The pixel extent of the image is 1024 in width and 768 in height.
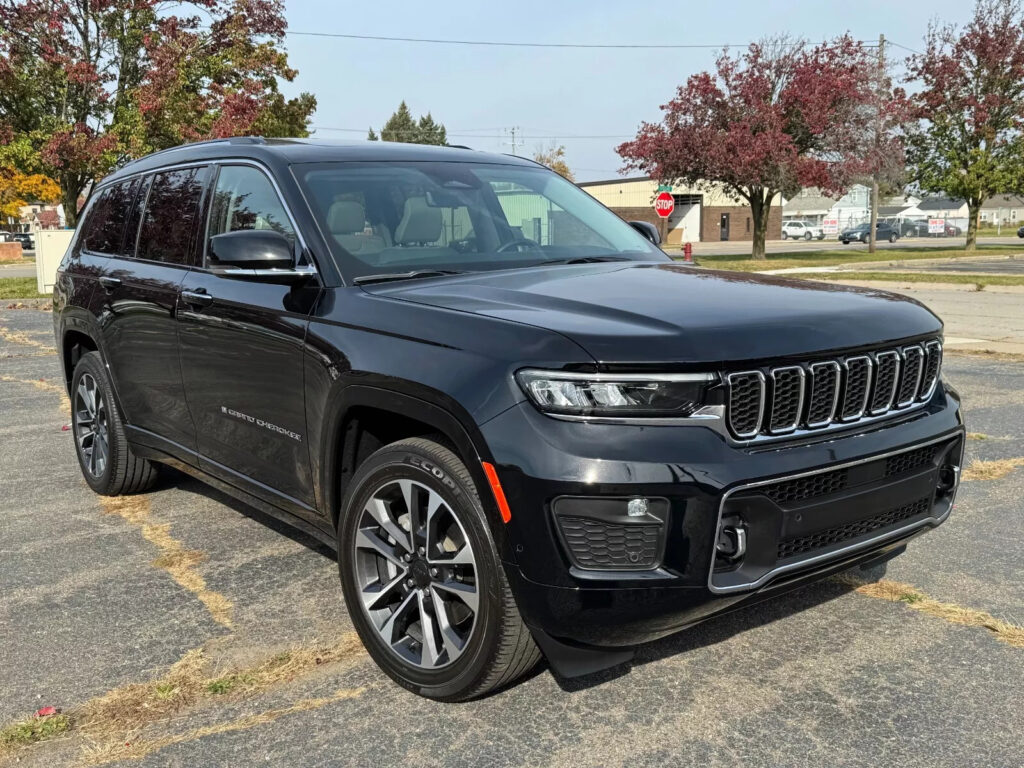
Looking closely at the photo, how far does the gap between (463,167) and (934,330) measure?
215 centimetres

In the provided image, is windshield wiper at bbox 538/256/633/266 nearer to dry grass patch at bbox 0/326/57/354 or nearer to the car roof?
the car roof

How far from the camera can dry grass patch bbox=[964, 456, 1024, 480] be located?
5574 millimetres

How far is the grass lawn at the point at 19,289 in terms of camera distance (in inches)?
840

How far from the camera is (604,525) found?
257 cm

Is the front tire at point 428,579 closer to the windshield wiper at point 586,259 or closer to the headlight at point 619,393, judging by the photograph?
the headlight at point 619,393

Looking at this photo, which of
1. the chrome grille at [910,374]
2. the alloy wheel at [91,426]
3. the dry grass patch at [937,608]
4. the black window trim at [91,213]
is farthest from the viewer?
the alloy wheel at [91,426]

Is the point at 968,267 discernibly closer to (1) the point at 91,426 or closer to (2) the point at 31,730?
(1) the point at 91,426

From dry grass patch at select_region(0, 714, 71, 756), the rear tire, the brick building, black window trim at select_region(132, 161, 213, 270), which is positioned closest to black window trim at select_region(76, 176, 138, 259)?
black window trim at select_region(132, 161, 213, 270)

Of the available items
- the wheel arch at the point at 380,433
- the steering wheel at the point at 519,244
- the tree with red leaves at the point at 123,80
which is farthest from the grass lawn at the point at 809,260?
the wheel arch at the point at 380,433

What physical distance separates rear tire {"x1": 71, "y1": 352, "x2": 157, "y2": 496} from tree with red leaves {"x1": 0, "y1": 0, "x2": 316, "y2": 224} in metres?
17.4

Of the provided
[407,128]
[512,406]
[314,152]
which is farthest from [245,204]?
[407,128]

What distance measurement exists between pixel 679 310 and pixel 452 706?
56.6 inches

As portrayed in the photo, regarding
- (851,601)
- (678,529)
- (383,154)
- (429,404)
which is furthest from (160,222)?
(851,601)

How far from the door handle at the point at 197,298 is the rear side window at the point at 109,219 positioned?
109 cm
